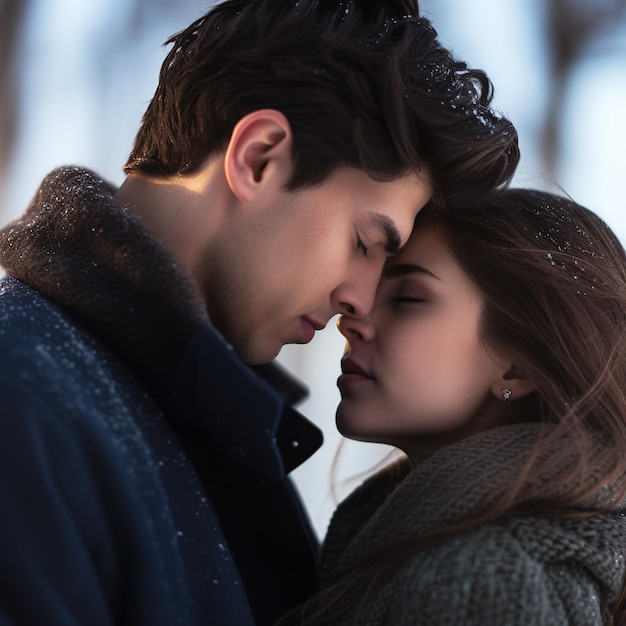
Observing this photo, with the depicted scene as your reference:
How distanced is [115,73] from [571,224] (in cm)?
331

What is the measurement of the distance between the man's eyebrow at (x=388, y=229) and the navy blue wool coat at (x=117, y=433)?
40 centimetres

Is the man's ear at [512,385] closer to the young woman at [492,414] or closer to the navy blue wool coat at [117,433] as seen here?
the young woman at [492,414]

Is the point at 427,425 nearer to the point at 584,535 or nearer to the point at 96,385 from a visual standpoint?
the point at 584,535

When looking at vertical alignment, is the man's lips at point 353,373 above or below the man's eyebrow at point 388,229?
below

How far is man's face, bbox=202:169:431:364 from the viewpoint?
5.38ft

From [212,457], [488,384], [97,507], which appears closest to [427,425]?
[488,384]

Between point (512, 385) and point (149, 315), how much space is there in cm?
87

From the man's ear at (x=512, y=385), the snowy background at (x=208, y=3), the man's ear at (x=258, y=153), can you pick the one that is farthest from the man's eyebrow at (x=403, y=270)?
the snowy background at (x=208, y=3)

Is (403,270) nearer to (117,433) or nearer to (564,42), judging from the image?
(117,433)

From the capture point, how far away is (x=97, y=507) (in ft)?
3.97

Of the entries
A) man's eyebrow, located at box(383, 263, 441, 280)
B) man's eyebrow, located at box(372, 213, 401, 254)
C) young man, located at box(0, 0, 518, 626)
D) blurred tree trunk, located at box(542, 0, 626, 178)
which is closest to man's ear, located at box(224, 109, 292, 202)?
young man, located at box(0, 0, 518, 626)

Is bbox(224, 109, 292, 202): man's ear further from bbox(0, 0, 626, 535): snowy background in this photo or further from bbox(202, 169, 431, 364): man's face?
bbox(0, 0, 626, 535): snowy background

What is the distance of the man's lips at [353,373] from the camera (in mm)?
1896

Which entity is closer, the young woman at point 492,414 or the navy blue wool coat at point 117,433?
the navy blue wool coat at point 117,433
